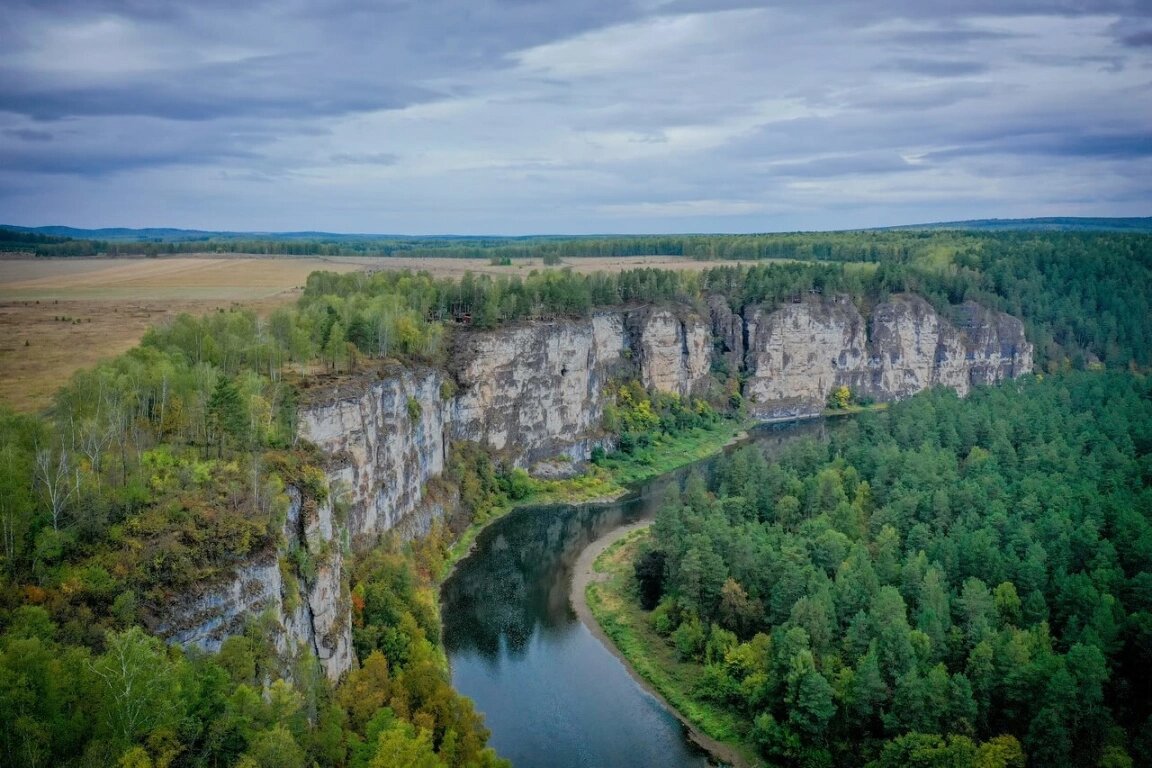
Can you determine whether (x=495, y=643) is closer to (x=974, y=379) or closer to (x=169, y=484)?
(x=169, y=484)

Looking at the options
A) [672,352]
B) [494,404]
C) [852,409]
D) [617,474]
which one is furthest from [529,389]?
[852,409]

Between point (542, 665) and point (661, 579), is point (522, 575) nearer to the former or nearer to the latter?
point (661, 579)

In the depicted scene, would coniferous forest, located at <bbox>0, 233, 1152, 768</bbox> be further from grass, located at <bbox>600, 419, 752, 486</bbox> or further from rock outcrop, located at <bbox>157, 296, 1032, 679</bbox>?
grass, located at <bbox>600, 419, 752, 486</bbox>

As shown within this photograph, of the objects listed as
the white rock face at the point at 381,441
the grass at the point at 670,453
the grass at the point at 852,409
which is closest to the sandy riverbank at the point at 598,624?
the white rock face at the point at 381,441

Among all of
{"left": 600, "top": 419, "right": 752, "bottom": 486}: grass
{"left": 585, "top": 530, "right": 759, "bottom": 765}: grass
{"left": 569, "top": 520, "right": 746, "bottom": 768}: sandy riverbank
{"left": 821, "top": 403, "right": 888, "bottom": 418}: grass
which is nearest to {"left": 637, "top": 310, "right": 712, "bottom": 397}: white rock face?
{"left": 600, "top": 419, "right": 752, "bottom": 486}: grass

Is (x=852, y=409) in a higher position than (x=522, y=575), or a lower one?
higher

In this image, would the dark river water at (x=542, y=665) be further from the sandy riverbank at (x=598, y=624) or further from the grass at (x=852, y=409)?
the grass at (x=852, y=409)
